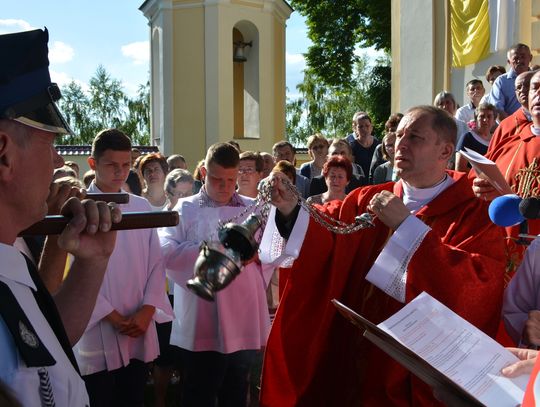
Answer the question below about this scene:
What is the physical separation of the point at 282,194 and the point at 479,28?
31.8ft

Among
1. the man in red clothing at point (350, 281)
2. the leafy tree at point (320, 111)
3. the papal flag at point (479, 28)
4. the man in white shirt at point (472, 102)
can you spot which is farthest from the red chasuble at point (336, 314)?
the leafy tree at point (320, 111)

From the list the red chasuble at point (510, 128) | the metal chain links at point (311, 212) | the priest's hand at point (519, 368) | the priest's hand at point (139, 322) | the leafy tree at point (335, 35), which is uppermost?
the leafy tree at point (335, 35)

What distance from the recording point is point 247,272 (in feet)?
15.0

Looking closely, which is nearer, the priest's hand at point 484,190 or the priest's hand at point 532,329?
the priest's hand at point 532,329

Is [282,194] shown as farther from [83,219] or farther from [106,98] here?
[106,98]

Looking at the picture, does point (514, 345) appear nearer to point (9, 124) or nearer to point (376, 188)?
point (376, 188)

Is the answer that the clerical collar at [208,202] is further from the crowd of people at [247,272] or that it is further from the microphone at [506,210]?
the microphone at [506,210]

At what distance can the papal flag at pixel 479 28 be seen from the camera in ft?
37.4

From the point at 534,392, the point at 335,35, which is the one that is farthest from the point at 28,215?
the point at 335,35

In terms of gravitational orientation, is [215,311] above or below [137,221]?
below

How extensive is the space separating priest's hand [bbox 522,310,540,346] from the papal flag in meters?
9.47

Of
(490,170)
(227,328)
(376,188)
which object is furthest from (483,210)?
(227,328)

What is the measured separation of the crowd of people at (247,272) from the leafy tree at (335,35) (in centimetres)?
2230

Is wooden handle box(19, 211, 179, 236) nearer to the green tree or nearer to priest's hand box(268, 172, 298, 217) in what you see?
priest's hand box(268, 172, 298, 217)
